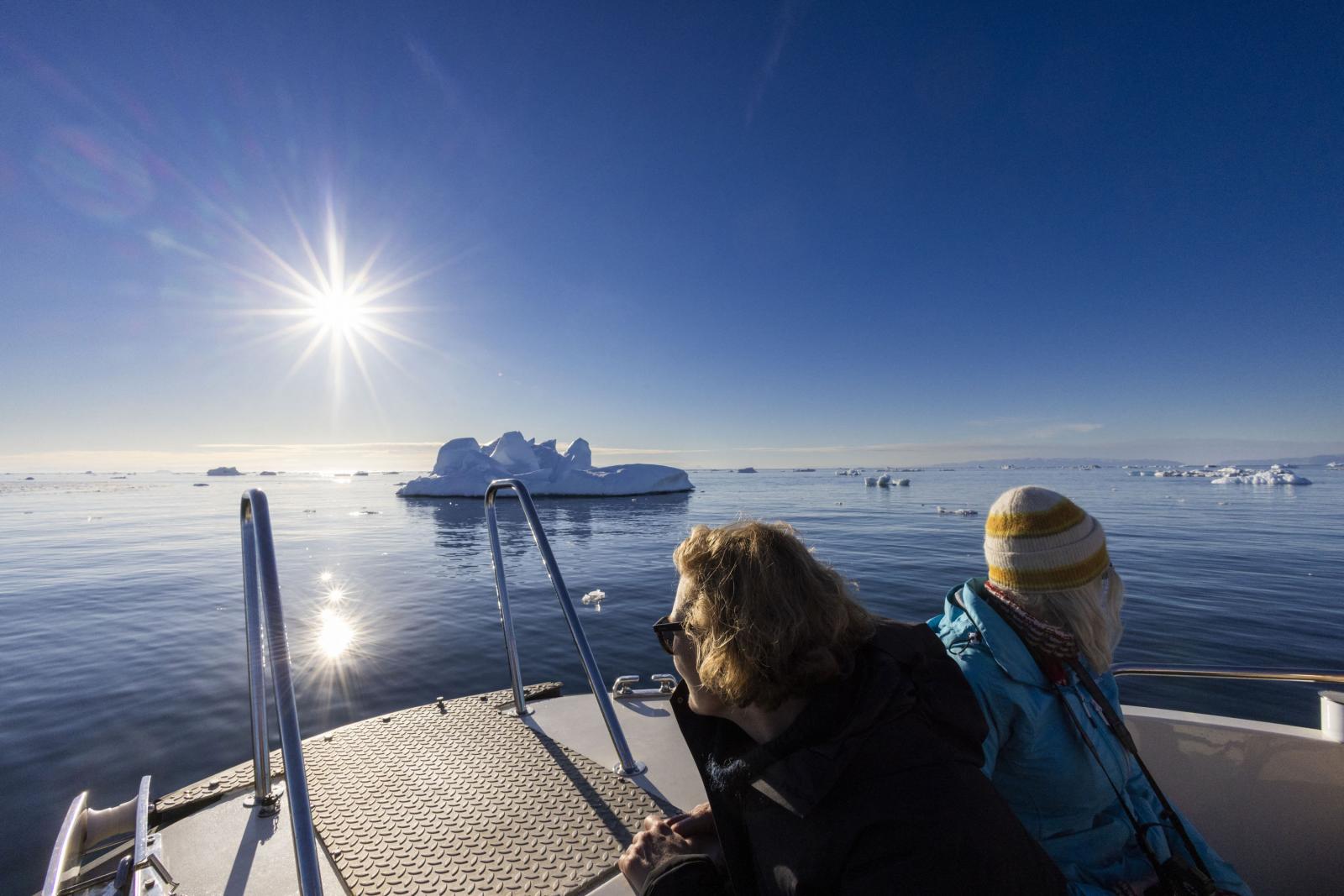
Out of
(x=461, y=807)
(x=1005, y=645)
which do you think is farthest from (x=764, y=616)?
(x=461, y=807)

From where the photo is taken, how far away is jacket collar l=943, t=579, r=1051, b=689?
1.37 meters

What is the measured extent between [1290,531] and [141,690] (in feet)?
96.1

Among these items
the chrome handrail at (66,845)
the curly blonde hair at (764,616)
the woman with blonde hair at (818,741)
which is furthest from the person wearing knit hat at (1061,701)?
the chrome handrail at (66,845)

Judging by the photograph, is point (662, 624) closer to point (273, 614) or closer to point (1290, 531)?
point (273, 614)

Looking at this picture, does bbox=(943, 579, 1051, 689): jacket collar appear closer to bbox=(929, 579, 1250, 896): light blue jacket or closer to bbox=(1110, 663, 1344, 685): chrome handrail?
bbox=(929, 579, 1250, 896): light blue jacket

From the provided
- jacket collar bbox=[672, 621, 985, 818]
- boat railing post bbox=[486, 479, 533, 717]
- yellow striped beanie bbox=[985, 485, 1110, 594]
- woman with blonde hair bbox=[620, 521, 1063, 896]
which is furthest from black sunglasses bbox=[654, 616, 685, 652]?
boat railing post bbox=[486, 479, 533, 717]

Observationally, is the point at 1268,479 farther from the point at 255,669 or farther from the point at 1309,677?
the point at 255,669

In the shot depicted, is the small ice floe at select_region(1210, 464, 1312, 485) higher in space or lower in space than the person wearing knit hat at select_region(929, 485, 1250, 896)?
lower

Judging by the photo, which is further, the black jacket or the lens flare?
the lens flare

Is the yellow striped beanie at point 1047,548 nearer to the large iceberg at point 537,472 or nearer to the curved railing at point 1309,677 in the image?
the curved railing at point 1309,677

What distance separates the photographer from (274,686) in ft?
4.42

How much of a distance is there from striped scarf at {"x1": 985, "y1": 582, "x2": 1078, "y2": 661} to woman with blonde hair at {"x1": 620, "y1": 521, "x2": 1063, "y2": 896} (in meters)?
0.46

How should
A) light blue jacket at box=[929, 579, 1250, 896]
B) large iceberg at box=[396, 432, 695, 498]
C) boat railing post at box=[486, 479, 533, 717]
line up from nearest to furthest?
1. light blue jacket at box=[929, 579, 1250, 896]
2. boat railing post at box=[486, 479, 533, 717]
3. large iceberg at box=[396, 432, 695, 498]

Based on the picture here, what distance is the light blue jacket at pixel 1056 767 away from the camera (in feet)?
4.43
